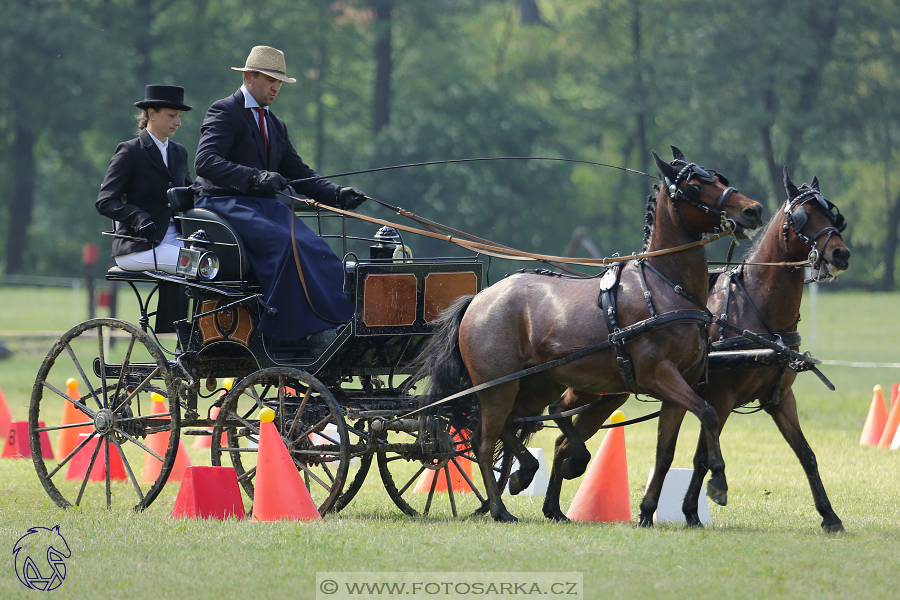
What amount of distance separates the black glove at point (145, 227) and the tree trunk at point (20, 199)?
27.9m

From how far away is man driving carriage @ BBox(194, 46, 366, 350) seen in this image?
22.6 feet

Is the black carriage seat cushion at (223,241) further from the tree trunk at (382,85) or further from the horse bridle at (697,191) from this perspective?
the tree trunk at (382,85)

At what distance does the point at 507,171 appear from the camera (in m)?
33.2

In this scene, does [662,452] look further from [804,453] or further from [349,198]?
[349,198]

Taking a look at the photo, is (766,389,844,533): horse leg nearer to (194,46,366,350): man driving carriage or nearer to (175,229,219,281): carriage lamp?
A: (194,46,366,350): man driving carriage

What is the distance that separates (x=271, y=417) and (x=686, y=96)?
29416 millimetres

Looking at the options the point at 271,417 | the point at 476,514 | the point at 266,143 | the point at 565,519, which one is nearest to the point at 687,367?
the point at 565,519

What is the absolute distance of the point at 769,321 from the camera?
690cm

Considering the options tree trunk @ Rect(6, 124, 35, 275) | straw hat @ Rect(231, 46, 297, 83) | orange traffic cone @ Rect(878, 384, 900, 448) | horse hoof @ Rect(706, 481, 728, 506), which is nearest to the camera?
horse hoof @ Rect(706, 481, 728, 506)

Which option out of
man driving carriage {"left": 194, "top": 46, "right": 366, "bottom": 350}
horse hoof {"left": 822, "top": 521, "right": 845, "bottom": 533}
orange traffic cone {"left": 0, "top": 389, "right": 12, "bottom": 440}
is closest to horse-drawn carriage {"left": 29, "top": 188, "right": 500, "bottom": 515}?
man driving carriage {"left": 194, "top": 46, "right": 366, "bottom": 350}

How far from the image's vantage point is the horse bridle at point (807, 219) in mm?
6543

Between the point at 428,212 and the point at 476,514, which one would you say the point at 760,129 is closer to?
the point at 428,212

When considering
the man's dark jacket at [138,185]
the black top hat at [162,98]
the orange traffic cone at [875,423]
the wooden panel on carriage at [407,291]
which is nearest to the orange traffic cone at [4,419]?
the man's dark jacket at [138,185]

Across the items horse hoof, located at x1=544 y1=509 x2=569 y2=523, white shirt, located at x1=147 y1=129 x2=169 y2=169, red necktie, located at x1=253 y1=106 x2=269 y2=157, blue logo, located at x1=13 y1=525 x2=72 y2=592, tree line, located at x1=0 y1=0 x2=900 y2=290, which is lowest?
horse hoof, located at x1=544 y1=509 x2=569 y2=523
